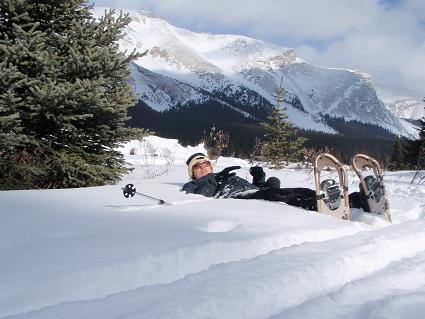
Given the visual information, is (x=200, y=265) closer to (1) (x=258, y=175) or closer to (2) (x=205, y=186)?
(2) (x=205, y=186)

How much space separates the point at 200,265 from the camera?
2.82 m

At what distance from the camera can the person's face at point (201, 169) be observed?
6.84m

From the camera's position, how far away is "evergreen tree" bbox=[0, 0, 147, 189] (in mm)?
6371

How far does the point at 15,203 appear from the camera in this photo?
15.2 ft

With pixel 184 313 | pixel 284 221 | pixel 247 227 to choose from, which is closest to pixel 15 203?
pixel 247 227

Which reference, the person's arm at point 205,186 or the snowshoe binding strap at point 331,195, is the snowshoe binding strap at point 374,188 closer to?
the snowshoe binding strap at point 331,195

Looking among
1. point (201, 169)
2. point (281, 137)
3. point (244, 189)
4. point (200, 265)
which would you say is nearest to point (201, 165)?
point (201, 169)

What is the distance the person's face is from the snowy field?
2.29 metres

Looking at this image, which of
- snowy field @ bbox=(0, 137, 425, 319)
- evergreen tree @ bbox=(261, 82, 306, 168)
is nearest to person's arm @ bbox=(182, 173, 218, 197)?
snowy field @ bbox=(0, 137, 425, 319)

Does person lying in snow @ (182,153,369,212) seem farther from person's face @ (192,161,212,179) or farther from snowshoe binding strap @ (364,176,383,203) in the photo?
snowshoe binding strap @ (364,176,383,203)

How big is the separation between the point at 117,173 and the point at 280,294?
590cm

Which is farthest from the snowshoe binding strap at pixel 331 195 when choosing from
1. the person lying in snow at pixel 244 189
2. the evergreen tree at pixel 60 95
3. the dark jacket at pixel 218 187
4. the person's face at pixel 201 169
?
the evergreen tree at pixel 60 95

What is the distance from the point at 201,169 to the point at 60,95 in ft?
8.05

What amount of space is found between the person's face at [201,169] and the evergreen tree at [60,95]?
1543 mm
